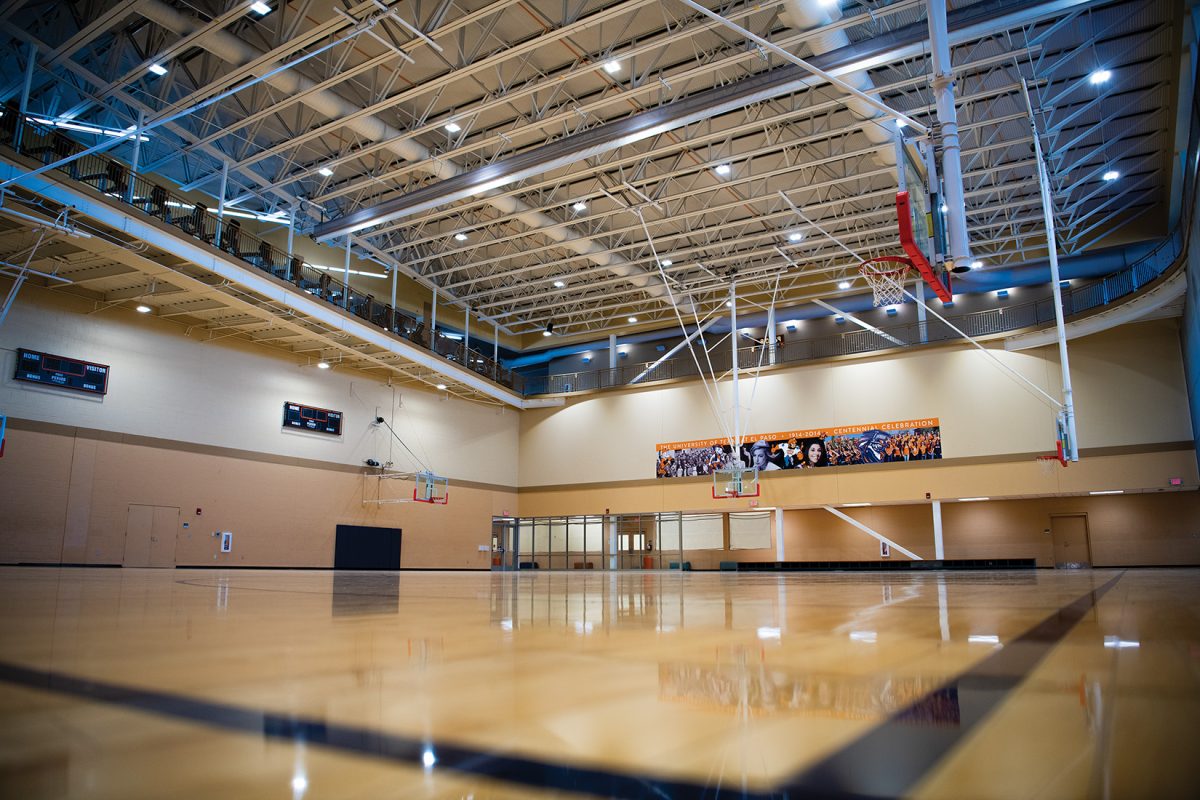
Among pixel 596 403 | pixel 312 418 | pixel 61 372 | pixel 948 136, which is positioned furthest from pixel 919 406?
pixel 61 372

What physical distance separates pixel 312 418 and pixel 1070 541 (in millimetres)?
33903

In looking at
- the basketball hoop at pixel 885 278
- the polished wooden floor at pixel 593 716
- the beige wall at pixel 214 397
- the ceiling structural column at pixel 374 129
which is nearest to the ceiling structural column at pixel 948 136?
the basketball hoop at pixel 885 278

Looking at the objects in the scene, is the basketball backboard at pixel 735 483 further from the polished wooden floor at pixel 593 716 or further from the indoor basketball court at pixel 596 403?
the polished wooden floor at pixel 593 716

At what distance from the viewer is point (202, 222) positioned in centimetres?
2286

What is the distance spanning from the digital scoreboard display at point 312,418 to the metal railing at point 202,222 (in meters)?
4.95

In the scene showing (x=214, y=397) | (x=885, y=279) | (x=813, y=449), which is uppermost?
(x=885, y=279)

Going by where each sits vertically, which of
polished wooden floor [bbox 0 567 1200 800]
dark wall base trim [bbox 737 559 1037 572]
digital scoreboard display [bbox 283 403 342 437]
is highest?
digital scoreboard display [bbox 283 403 342 437]

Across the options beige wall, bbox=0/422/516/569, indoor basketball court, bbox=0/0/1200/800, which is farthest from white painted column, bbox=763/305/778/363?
beige wall, bbox=0/422/516/569

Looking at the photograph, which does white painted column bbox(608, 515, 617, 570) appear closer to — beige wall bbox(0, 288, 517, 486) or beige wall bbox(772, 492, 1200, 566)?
beige wall bbox(0, 288, 517, 486)

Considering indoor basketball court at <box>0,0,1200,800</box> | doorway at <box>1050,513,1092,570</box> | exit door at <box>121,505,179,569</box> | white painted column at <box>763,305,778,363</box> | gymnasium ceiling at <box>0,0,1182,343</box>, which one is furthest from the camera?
white painted column at <box>763,305,778,363</box>

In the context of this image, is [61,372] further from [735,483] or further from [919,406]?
[919,406]

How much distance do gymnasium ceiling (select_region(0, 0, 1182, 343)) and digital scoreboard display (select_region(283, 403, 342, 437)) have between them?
7.43 m

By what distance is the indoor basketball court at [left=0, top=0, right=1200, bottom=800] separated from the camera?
46.4 inches

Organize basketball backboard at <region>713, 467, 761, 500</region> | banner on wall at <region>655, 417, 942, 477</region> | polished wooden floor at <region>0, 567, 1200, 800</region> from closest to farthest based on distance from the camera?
polished wooden floor at <region>0, 567, 1200, 800</region> → banner on wall at <region>655, 417, 942, 477</region> → basketball backboard at <region>713, 467, 761, 500</region>
